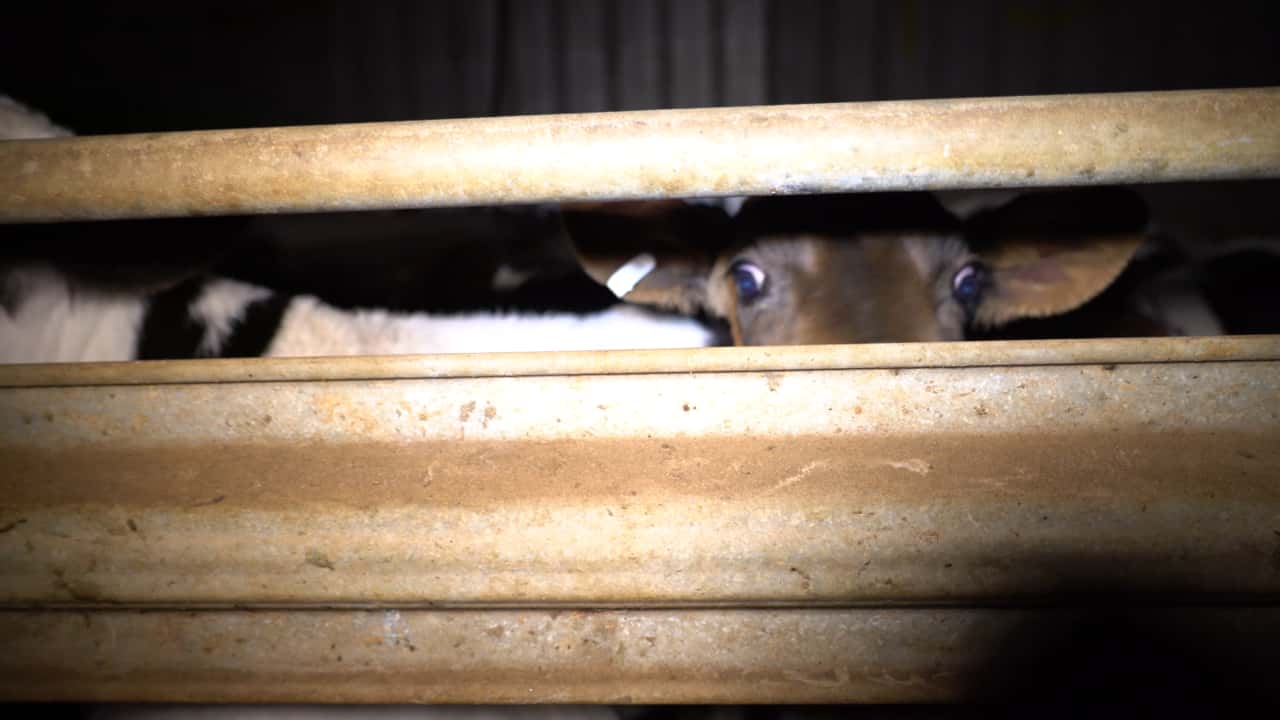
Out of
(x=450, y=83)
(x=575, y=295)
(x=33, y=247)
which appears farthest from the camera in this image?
(x=450, y=83)

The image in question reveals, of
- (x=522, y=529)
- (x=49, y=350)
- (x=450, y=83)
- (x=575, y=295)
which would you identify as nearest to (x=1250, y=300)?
(x=575, y=295)

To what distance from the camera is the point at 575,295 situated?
208 centimetres

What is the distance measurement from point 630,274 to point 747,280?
38 cm

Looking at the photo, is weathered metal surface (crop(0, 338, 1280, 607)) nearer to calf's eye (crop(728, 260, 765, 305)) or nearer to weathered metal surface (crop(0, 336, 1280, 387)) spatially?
weathered metal surface (crop(0, 336, 1280, 387))

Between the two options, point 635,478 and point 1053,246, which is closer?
point 635,478

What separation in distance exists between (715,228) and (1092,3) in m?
3.77

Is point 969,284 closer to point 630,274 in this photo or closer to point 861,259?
point 861,259

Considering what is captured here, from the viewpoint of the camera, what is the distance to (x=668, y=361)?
2.23ft

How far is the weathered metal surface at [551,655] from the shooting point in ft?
2.12

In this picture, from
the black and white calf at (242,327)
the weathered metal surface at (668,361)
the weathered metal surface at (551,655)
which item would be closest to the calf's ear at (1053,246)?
the black and white calf at (242,327)

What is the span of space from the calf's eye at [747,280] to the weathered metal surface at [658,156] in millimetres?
1422

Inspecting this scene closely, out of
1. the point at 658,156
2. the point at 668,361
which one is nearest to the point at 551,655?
the point at 668,361

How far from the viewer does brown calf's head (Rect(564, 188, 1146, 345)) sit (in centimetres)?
181

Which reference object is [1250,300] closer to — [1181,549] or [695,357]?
[1181,549]
